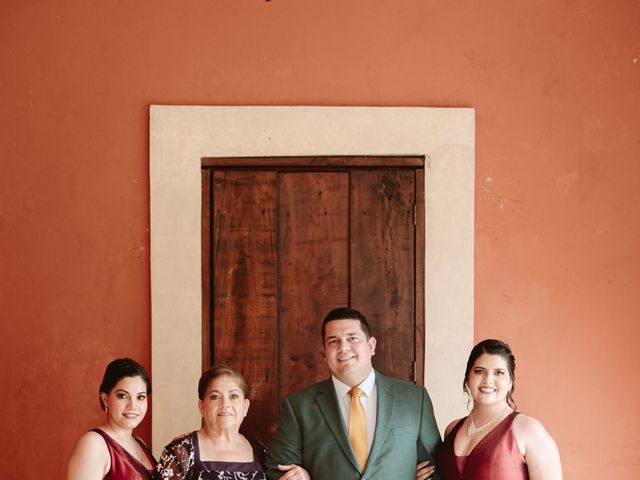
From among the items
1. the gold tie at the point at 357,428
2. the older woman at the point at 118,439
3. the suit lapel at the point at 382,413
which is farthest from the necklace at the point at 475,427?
the older woman at the point at 118,439

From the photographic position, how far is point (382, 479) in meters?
2.96

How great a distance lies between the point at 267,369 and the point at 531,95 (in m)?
2.01

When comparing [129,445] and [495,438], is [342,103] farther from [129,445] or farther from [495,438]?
[129,445]

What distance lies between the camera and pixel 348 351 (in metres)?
3.10

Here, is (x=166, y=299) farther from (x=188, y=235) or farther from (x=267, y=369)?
(x=267, y=369)

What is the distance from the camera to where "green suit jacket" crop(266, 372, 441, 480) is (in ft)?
9.78

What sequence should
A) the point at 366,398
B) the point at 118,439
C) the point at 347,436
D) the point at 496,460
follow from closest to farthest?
1. the point at 496,460
2. the point at 118,439
3. the point at 347,436
4. the point at 366,398

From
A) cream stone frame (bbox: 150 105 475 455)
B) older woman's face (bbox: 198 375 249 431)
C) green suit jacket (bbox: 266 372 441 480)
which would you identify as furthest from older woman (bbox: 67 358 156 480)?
cream stone frame (bbox: 150 105 475 455)

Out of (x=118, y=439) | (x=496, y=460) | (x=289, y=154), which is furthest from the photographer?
(x=289, y=154)

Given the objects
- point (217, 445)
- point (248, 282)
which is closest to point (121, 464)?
point (217, 445)

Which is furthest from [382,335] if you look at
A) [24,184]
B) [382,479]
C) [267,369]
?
[24,184]

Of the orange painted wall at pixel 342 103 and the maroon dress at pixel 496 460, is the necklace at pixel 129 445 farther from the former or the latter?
the maroon dress at pixel 496 460

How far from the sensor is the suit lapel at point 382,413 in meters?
2.98

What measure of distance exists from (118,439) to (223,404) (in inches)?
17.2
